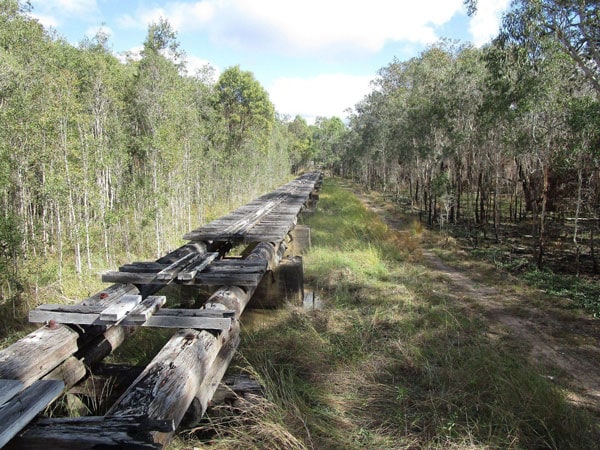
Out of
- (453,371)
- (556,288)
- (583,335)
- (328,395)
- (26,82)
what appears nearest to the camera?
(328,395)

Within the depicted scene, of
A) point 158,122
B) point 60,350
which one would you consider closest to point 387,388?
point 60,350

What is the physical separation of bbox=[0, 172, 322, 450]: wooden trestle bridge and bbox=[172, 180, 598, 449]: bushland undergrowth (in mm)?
603

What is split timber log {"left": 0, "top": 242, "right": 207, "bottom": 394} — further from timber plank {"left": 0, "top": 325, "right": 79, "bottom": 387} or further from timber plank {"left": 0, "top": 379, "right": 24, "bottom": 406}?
timber plank {"left": 0, "top": 379, "right": 24, "bottom": 406}

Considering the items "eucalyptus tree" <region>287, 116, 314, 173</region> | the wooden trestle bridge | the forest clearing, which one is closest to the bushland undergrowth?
the forest clearing

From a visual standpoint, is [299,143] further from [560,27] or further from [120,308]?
[120,308]

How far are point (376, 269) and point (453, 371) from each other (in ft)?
15.9

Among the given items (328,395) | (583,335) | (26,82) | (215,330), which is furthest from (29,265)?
(583,335)

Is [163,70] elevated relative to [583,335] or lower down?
elevated

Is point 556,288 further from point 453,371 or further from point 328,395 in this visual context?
point 328,395

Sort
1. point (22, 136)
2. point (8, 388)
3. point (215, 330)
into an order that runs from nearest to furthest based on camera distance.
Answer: point (8, 388) < point (215, 330) < point (22, 136)

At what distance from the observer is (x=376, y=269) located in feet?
29.3

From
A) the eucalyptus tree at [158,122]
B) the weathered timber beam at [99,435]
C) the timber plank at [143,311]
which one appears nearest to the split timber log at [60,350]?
the timber plank at [143,311]

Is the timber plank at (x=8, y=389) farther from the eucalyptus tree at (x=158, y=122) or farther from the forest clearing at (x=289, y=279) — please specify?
the eucalyptus tree at (x=158, y=122)

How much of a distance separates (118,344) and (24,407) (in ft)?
5.78
